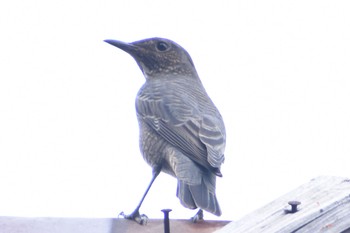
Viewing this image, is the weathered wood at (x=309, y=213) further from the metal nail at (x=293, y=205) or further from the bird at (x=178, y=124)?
the bird at (x=178, y=124)

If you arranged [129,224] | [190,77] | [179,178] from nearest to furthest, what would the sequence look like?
[129,224] → [179,178] → [190,77]

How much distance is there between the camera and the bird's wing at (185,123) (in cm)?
1009

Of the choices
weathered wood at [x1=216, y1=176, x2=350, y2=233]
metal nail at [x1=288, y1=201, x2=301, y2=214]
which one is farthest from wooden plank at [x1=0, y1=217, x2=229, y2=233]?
metal nail at [x1=288, y1=201, x2=301, y2=214]

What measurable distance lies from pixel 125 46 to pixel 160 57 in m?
0.44

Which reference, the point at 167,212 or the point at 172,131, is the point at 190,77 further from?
the point at 167,212

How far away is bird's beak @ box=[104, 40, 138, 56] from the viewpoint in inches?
456

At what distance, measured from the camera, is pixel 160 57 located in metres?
12.1

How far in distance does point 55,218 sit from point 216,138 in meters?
2.38

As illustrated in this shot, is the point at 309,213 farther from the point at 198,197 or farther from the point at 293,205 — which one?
the point at 198,197

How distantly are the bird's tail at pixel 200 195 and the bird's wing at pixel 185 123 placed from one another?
18 centimetres

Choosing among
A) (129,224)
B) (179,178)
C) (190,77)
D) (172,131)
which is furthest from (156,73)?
(129,224)

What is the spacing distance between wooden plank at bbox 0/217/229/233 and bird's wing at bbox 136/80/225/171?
1365mm

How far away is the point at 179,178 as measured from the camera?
32.5 ft

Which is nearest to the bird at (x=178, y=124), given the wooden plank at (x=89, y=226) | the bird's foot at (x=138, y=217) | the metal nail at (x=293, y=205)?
the bird's foot at (x=138, y=217)
